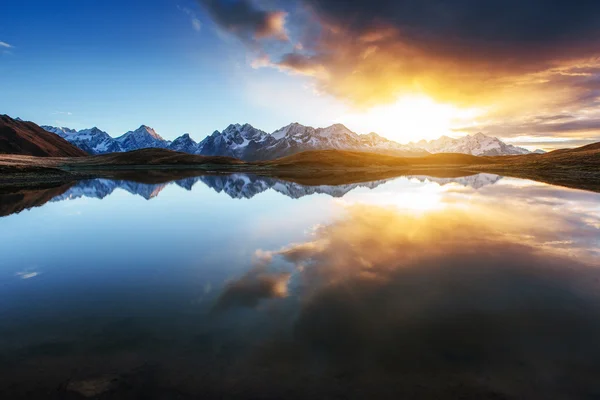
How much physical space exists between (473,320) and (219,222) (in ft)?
86.0

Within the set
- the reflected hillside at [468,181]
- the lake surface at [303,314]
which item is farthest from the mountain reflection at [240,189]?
the lake surface at [303,314]

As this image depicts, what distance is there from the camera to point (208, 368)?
9.35m

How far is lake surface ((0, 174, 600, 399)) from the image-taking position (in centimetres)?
887

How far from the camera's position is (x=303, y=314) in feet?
41.1

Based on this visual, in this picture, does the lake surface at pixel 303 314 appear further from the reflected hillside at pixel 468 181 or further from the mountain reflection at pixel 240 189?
the reflected hillside at pixel 468 181

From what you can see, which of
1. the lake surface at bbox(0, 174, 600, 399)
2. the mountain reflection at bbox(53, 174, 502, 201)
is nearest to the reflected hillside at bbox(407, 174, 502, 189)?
the mountain reflection at bbox(53, 174, 502, 201)

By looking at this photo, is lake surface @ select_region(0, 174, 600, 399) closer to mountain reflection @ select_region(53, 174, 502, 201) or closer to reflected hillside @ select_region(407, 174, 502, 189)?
mountain reflection @ select_region(53, 174, 502, 201)

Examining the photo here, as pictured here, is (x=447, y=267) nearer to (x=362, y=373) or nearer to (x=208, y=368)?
(x=362, y=373)

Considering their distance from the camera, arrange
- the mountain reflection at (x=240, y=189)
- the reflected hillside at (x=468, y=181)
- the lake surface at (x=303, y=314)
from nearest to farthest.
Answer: the lake surface at (x=303, y=314), the mountain reflection at (x=240, y=189), the reflected hillside at (x=468, y=181)

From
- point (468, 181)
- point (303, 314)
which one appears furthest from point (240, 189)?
point (468, 181)

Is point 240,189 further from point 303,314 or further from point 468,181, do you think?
point 468,181

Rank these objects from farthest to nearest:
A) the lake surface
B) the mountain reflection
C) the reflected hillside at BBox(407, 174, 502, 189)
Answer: the reflected hillside at BBox(407, 174, 502, 189) → the mountain reflection → the lake surface

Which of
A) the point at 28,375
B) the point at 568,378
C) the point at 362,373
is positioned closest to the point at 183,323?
the point at 28,375

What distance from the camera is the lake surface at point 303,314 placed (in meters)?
8.87
